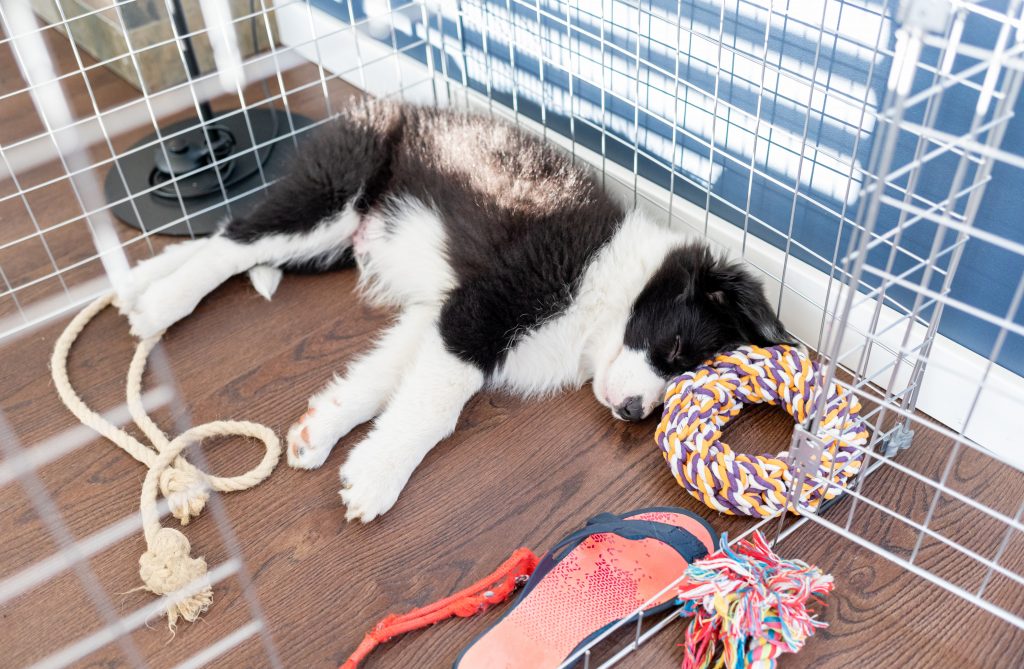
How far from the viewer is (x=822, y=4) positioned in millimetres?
1726

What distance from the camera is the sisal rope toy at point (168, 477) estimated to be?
63.2 inches

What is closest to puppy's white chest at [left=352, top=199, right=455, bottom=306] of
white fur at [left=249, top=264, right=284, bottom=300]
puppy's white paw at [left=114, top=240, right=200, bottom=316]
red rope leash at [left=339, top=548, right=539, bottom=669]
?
white fur at [left=249, top=264, right=284, bottom=300]

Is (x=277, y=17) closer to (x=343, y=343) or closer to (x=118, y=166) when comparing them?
(x=118, y=166)

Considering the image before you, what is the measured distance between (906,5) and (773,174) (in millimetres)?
843

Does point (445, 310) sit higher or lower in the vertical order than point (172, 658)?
higher

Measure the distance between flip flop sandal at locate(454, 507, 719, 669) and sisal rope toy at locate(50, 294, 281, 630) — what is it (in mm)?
499

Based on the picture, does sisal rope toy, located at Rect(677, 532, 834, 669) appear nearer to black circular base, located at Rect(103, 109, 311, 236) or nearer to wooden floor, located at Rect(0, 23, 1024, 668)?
wooden floor, located at Rect(0, 23, 1024, 668)

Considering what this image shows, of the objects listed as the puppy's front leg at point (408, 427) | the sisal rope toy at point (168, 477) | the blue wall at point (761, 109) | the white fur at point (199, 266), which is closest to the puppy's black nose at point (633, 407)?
the puppy's front leg at point (408, 427)

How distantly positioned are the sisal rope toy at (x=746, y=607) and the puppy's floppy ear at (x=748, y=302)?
49 centimetres

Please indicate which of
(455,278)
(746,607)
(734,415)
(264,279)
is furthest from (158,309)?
(746,607)

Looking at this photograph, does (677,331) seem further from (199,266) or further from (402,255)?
(199,266)

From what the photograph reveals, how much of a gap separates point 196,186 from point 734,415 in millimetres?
1480

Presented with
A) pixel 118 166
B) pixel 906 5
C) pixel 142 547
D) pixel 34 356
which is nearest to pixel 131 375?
pixel 34 356

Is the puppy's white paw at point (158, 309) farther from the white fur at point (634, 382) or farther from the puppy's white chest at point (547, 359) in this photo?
the white fur at point (634, 382)
